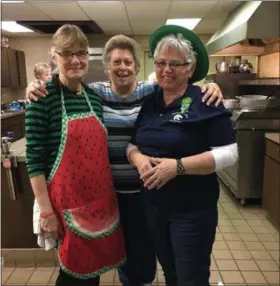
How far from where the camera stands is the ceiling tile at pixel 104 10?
370 centimetres

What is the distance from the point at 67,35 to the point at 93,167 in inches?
19.5

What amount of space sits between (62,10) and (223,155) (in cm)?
368

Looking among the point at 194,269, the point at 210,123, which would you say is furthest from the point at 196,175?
the point at 194,269

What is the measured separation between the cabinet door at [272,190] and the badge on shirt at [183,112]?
1601 mm

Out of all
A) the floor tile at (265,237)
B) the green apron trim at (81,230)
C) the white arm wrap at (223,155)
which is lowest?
the floor tile at (265,237)

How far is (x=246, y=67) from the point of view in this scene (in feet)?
14.3

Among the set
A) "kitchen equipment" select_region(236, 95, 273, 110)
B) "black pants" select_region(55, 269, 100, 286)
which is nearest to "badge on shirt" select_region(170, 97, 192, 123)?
"black pants" select_region(55, 269, 100, 286)

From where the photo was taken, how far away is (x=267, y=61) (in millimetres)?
4289

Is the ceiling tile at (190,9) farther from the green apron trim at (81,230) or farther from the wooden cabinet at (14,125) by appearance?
the green apron trim at (81,230)

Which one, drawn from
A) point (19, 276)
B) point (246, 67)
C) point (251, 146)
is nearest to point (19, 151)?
point (19, 276)

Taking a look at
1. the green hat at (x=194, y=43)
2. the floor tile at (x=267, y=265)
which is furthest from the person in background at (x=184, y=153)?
the floor tile at (x=267, y=265)

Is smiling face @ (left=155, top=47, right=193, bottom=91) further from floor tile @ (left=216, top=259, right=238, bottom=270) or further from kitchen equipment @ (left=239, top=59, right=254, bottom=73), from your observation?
kitchen equipment @ (left=239, top=59, right=254, bottom=73)

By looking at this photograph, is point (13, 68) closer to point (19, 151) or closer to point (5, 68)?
point (5, 68)

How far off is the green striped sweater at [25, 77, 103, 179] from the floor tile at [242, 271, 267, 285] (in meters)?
1.39
